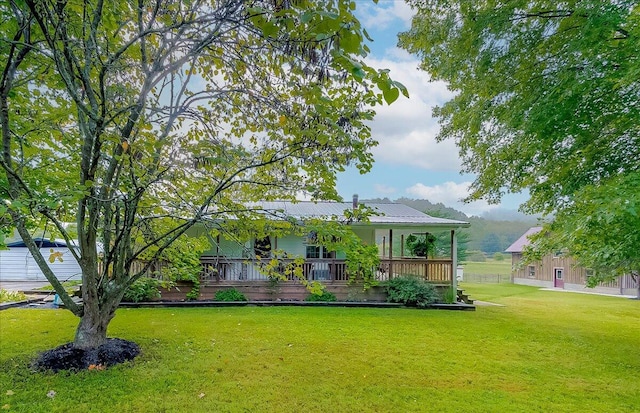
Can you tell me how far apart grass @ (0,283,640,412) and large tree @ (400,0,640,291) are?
1.89 m

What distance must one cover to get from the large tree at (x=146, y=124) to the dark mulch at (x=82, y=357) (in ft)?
0.59

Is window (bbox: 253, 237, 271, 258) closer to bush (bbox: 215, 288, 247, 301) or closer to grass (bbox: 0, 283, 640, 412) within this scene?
bush (bbox: 215, 288, 247, 301)

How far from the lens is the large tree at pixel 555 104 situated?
4.69 meters

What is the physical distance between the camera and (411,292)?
10586mm

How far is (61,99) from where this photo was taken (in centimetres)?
479

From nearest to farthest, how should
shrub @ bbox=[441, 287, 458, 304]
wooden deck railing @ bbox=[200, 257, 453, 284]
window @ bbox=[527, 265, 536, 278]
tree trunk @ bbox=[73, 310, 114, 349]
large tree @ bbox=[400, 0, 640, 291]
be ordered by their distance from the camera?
large tree @ bbox=[400, 0, 640, 291] → tree trunk @ bbox=[73, 310, 114, 349] → shrub @ bbox=[441, 287, 458, 304] → wooden deck railing @ bbox=[200, 257, 453, 284] → window @ bbox=[527, 265, 536, 278]

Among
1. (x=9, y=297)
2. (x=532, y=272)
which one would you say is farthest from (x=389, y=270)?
(x=532, y=272)

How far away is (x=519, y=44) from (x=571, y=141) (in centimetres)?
212

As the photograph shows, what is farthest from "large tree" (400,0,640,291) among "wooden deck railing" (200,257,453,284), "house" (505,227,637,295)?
"house" (505,227,637,295)

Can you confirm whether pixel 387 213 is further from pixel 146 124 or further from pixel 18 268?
pixel 18 268

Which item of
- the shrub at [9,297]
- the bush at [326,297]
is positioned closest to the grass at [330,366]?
the shrub at [9,297]

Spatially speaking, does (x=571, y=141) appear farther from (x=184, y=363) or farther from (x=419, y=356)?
(x=184, y=363)

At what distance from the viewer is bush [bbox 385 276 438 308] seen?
1057 cm

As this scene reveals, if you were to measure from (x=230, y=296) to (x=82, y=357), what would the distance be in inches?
225
